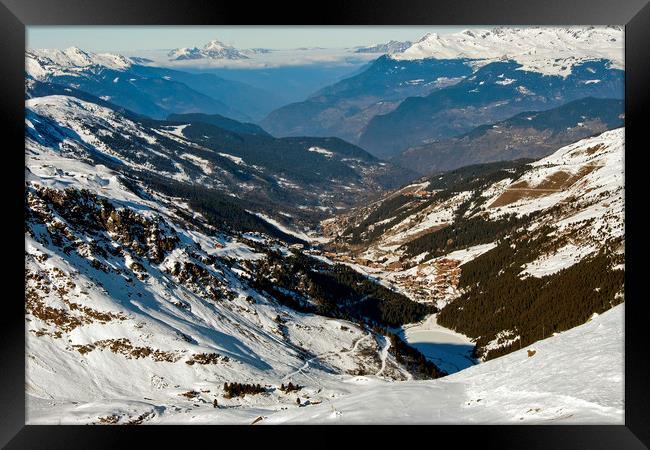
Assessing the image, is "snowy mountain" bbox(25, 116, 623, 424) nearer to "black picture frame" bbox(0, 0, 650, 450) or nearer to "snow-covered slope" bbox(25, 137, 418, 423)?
"snow-covered slope" bbox(25, 137, 418, 423)

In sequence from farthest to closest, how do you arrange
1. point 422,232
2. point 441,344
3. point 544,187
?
1. point 422,232
2. point 544,187
3. point 441,344

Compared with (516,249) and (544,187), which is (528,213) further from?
(516,249)

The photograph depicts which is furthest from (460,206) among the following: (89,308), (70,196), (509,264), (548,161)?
(89,308)

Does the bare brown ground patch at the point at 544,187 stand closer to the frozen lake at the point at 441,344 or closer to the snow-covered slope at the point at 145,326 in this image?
the frozen lake at the point at 441,344

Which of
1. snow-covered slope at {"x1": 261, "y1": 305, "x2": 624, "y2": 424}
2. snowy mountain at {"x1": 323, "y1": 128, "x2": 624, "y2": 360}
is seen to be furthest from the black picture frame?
snowy mountain at {"x1": 323, "y1": 128, "x2": 624, "y2": 360}

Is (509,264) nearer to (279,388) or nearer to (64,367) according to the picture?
(279,388)
